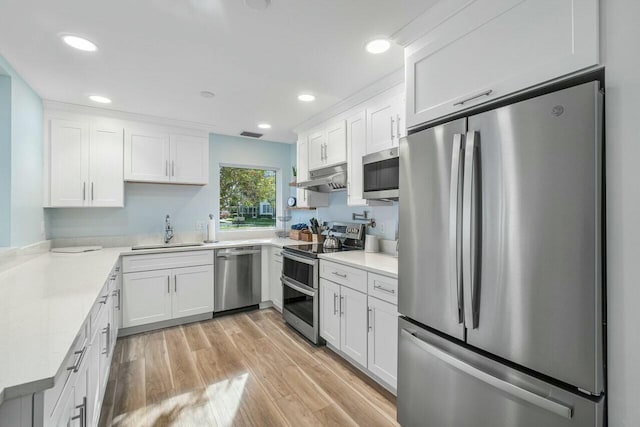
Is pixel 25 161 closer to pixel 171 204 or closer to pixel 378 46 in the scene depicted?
pixel 171 204

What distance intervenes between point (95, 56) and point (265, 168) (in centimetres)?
274

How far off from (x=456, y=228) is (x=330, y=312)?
1.67 m

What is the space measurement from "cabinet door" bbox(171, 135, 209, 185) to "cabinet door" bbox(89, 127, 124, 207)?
549 mm

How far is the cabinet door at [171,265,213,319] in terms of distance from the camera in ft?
11.0

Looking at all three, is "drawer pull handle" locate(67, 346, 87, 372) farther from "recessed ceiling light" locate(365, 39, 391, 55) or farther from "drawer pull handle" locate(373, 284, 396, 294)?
"recessed ceiling light" locate(365, 39, 391, 55)

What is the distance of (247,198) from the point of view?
4.57 m

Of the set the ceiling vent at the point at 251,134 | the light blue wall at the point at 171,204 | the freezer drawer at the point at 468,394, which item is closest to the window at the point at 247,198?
the light blue wall at the point at 171,204

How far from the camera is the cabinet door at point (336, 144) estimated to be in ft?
9.80

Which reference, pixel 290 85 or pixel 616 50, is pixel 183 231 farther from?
pixel 616 50

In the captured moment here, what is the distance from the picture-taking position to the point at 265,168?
4.68 m

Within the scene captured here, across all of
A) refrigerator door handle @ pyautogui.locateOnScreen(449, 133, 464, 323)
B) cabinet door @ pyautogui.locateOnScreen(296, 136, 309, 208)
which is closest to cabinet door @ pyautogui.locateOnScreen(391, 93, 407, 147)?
refrigerator door handle @ pyautogui.locateOnScreen(449, 133, 464, 323)

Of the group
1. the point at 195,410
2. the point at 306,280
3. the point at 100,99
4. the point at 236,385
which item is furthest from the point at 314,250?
the point at 100,99

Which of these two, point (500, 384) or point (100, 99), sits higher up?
point (100, 99)

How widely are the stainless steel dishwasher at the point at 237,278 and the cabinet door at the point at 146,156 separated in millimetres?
1205
